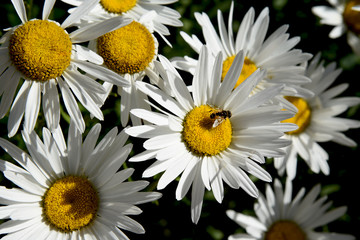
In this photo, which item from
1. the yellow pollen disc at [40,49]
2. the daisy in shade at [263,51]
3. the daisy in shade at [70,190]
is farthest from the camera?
the daisy in shade at [263,51]

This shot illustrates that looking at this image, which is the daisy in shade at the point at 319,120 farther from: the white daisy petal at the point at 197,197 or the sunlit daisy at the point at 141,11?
the sunlit daisy at the point at 141,11

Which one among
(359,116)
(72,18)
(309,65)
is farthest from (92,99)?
(359,116)

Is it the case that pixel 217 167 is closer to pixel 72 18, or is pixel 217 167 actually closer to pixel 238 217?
pixel 238 217

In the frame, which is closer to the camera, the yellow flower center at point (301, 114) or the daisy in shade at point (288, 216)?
the daisy in shade at point (288, 216)

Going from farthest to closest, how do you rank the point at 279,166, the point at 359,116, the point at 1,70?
1. the point at 359,116
2. the point at 279,166
3. the point at 1,70

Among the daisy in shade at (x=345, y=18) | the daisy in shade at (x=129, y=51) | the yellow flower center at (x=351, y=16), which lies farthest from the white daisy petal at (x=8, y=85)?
the yellow flower center at (x=351, y=16)

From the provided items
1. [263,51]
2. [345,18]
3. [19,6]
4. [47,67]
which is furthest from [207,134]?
[345,18]

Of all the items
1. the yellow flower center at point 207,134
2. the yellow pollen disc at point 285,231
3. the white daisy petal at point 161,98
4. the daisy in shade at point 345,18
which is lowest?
the yellow pollen disc at point 285,231
